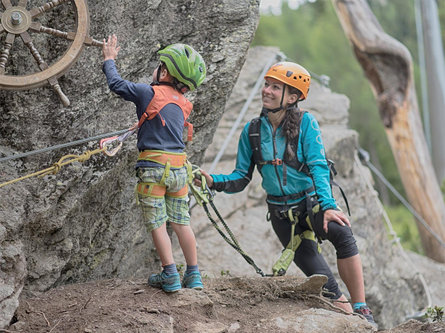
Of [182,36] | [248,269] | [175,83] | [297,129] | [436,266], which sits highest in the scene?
[182,36]

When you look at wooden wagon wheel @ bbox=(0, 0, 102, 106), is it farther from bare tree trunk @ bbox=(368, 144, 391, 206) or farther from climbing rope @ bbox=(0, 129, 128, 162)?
bare tree trunk @ bbox=(368, 144, 391, 206)

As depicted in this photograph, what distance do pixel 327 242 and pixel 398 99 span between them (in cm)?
465

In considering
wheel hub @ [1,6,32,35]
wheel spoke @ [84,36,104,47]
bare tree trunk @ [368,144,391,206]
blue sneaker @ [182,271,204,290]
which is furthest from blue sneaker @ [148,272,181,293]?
bare tree trunk @ [368,144,391,206]

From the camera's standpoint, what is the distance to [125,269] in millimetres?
5781

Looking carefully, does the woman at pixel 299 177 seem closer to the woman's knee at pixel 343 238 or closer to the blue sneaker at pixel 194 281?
the woman's knee at pixel 343 238

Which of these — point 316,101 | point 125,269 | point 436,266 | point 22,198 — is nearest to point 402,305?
point 436,266

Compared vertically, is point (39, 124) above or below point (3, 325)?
above

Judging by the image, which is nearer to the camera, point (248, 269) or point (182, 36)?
point (182, 36)

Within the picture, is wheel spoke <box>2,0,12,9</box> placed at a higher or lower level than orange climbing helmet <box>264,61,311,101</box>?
higher

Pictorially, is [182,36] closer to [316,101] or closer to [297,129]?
[297,129]

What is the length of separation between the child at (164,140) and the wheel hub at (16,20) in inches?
22.0

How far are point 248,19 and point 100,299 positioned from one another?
2.73m

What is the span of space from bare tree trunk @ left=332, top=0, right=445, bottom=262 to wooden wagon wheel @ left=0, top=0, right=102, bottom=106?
8.13 metres

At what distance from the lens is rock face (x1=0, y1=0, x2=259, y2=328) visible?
4336 mm
